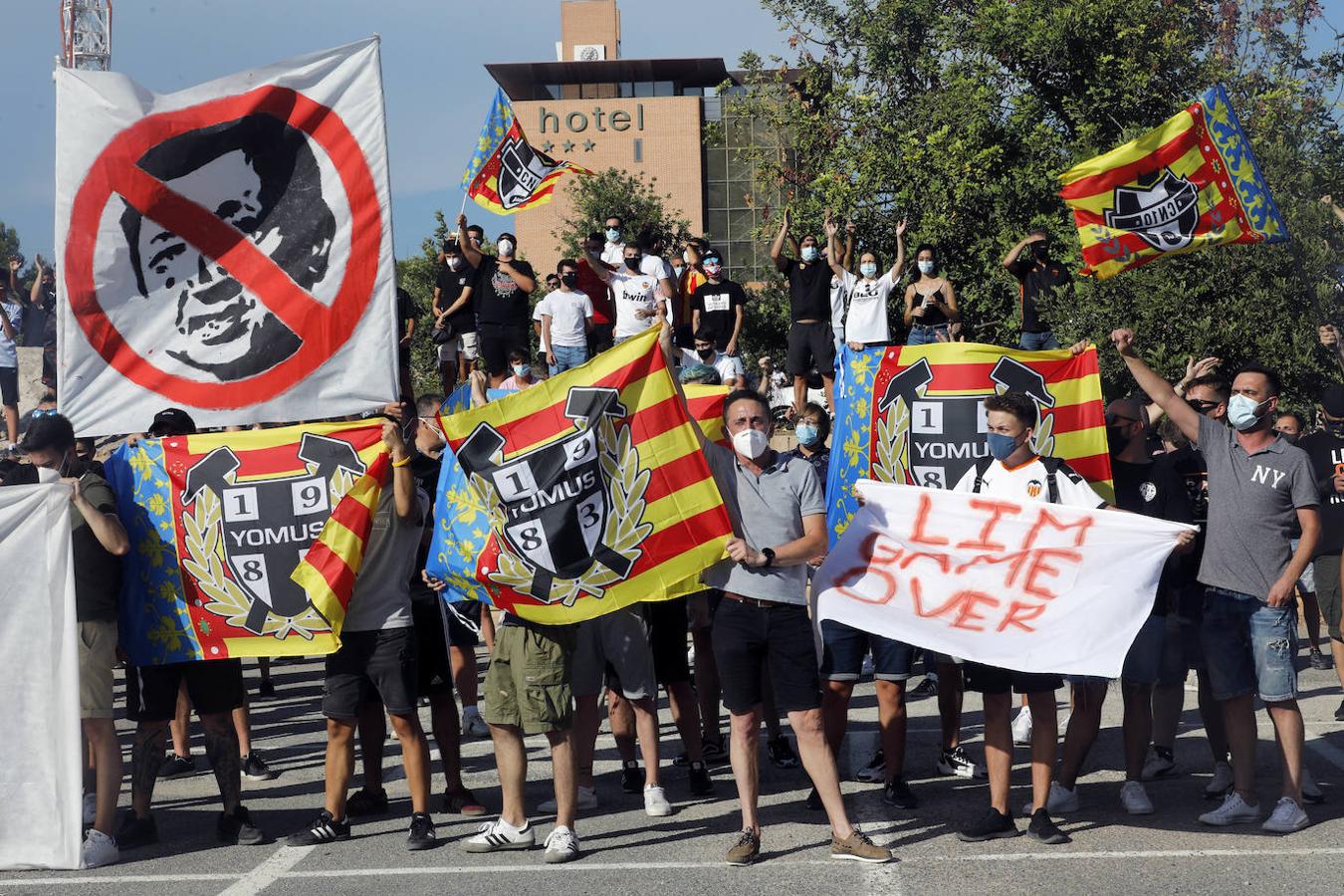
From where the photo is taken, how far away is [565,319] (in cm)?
1562

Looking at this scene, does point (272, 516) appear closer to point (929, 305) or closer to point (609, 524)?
point (609, 524)

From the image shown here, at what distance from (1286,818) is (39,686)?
6.05 metres

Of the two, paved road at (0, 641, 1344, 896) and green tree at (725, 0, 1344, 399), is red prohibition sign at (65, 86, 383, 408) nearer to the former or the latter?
paved road at (0, 641, 1344, 896)

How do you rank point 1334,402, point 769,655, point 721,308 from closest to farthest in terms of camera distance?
1. point 769,655
2. point 1334,402
3. point 721,308

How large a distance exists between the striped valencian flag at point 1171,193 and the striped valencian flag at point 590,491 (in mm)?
3612

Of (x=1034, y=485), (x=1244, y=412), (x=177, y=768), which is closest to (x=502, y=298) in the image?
(x=177, y=768)

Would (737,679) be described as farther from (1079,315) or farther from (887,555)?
(1079,315)

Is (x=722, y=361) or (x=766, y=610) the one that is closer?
(x=766, y=610)

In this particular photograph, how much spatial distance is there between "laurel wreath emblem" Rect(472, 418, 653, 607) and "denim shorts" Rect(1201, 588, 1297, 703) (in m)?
2.82

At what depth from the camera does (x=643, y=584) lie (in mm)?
6902

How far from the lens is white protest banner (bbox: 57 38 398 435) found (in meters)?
6.94

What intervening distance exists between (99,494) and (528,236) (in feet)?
203

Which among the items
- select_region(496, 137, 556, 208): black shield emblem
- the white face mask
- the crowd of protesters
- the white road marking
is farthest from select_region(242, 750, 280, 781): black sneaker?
select_region(496, 137, 556, 208): black shield emblem

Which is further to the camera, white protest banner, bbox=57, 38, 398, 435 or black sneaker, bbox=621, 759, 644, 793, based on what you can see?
black sneaker, bbox=621, 759, 644, 793
